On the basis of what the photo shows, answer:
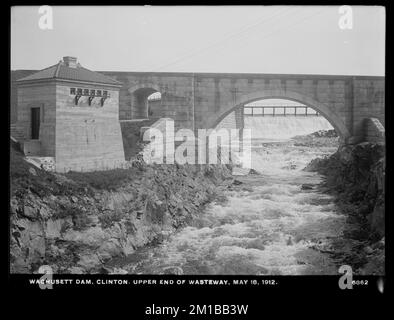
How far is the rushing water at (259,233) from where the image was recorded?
7.67 metres

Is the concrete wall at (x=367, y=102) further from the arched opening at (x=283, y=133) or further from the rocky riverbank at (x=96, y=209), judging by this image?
the rocky riverbank at (x=96, y=209)

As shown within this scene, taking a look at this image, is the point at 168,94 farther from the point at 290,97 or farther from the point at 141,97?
the point at 290,97

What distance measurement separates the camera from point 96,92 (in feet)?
31.6

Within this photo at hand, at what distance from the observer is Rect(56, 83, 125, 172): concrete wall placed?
9250 millimetres

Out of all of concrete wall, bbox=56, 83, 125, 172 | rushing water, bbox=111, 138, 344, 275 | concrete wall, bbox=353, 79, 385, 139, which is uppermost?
concrete wall, bbox=353, 79, 385, 139

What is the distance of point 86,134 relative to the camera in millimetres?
9586

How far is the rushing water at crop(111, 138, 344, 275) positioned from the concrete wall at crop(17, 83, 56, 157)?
3.47 m

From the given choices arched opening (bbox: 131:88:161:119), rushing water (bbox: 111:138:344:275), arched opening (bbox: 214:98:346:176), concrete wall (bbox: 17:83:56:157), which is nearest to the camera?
rushing water (bbox: 111:138:344:275)

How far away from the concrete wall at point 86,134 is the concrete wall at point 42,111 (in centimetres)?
14

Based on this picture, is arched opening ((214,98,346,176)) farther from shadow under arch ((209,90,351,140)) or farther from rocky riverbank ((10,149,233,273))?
rocky riverbank ((10,149,233,273))

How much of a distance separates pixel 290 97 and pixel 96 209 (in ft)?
23.7

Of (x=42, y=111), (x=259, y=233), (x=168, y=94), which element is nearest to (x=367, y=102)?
(x=259, y=233)

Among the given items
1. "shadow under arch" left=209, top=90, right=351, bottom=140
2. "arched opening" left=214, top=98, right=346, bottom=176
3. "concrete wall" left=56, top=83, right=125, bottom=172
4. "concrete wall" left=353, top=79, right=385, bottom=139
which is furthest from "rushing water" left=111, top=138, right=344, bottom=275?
"concrete wall" left=56, top=83, right=125, bottom=172

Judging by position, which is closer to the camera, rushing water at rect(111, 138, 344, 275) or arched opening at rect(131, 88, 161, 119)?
rushing water at rect(111, 138, 344, 275)
